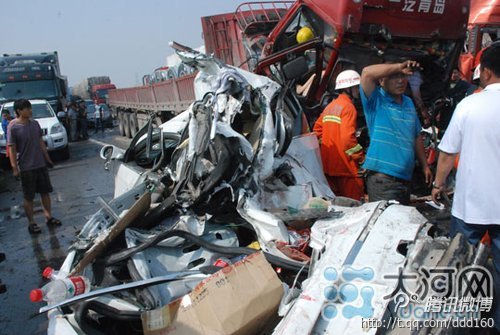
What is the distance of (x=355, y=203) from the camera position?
2754 mm

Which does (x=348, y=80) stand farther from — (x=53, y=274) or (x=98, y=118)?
(x=98, y=118)

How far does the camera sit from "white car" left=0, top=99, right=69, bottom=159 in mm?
11711

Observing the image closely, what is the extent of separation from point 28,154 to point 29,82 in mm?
11124

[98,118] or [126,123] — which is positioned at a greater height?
[98,118]

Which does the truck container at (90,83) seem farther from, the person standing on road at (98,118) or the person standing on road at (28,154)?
the person standing on road at (28,154)

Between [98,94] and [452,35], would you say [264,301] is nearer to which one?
[452,35]

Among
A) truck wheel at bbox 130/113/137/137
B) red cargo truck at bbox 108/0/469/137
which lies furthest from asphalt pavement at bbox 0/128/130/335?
truck wheel at bbox 130/113/137/137

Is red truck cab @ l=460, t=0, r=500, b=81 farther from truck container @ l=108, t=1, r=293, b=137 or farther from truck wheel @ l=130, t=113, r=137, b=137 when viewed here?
truck wheel @ l=130, t=113, r=137, b=137

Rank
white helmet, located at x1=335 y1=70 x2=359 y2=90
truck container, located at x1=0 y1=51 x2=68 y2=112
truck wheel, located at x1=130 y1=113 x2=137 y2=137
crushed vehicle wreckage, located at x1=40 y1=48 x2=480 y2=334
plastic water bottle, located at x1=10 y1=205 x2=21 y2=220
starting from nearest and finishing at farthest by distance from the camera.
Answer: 1. crushed vehicle wreckage, located at x1=40 y1=48 x2=480 y2=334
2. white helmet, located at x1=335 y1=70 x2=359 y2=90
3. plastic water bottle, located at x1=10 y1=205 x2=21 y2=220
4. truck container, located at x1=0 y1=51 x2=68 y2=112
5. truck wheel, located at x1=130 y1=113 x2=137 y2=137

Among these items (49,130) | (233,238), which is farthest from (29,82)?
(233,238)

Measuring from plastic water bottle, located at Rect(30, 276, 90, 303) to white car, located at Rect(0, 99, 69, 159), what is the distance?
10.2 metres

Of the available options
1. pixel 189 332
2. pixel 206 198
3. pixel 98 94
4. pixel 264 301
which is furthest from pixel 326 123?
pixel 98 94

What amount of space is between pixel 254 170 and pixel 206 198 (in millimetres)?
370

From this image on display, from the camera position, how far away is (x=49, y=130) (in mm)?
11844
